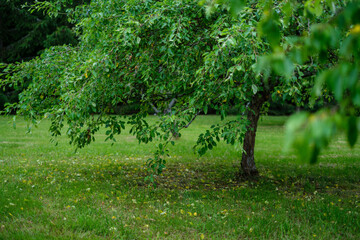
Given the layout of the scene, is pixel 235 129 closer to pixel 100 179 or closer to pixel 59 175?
pixel 100 179

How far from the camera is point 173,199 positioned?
5719mm

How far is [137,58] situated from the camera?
5.71m

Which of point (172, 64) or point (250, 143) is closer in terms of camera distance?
point (172, 64)

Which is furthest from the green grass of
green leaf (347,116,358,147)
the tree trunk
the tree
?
green leaf (347,116,358,147)

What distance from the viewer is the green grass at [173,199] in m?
4.30

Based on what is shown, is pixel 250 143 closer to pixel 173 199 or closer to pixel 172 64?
pixel 173 199

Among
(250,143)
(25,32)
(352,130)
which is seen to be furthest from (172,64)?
(25,32)

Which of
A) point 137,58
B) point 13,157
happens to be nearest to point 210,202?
point 137,58

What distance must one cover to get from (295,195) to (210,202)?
5.83 feet

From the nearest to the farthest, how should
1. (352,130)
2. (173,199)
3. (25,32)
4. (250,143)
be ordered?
(352,130)
(173,199)
(250,143)
(25,32)

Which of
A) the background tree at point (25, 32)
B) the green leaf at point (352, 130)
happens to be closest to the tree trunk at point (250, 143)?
the green leaf at point (352, 130)

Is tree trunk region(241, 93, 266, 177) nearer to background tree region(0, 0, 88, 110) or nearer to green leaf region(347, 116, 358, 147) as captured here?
green leaf region(347, 116, 358, 147)

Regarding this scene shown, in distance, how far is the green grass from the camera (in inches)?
169

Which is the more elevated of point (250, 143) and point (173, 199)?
point (250, 143)
